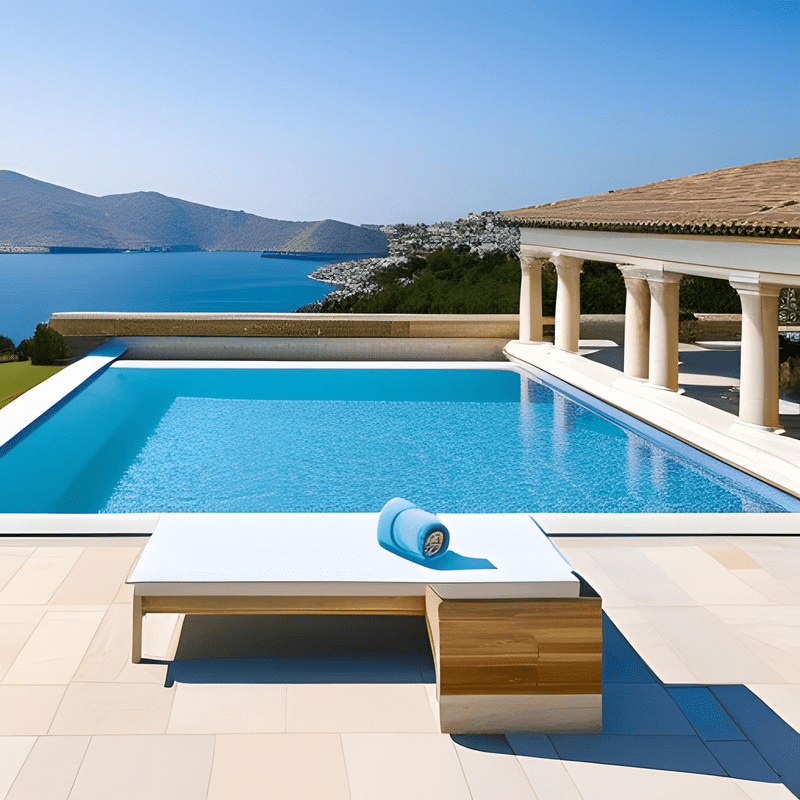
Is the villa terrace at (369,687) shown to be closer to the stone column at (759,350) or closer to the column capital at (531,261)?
the stone column at (759,350)

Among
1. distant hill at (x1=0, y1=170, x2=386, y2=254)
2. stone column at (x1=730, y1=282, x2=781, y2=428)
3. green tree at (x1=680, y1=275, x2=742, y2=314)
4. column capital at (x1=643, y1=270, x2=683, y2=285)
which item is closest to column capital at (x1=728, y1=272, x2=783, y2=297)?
stone column at (x1=730, y1=282, x2=781, y2=428)

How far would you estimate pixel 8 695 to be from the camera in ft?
13.6

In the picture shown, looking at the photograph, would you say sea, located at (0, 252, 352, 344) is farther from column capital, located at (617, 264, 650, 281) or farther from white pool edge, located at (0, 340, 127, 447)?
column capital, located at (617, 264, 650, 281)

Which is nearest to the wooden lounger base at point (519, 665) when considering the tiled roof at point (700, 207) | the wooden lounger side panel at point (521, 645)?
the wooden lounger side panel at point (521, 645)

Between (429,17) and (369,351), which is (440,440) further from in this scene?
(429,17)

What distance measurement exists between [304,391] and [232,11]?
24713mm

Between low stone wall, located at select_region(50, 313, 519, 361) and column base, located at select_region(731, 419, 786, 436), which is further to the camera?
low stone wall, located at select_region(50, 313, 519, 361)

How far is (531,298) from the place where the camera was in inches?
664

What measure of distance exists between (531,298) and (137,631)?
1327 cm

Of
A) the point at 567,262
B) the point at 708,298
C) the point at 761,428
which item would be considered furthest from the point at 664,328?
the point at 708,298

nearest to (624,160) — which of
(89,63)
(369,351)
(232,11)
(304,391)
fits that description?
(232,11)

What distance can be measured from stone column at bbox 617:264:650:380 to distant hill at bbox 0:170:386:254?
128 m

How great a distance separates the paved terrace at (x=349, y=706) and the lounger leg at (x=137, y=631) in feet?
0.17

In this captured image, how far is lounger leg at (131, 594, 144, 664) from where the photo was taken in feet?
14.2
